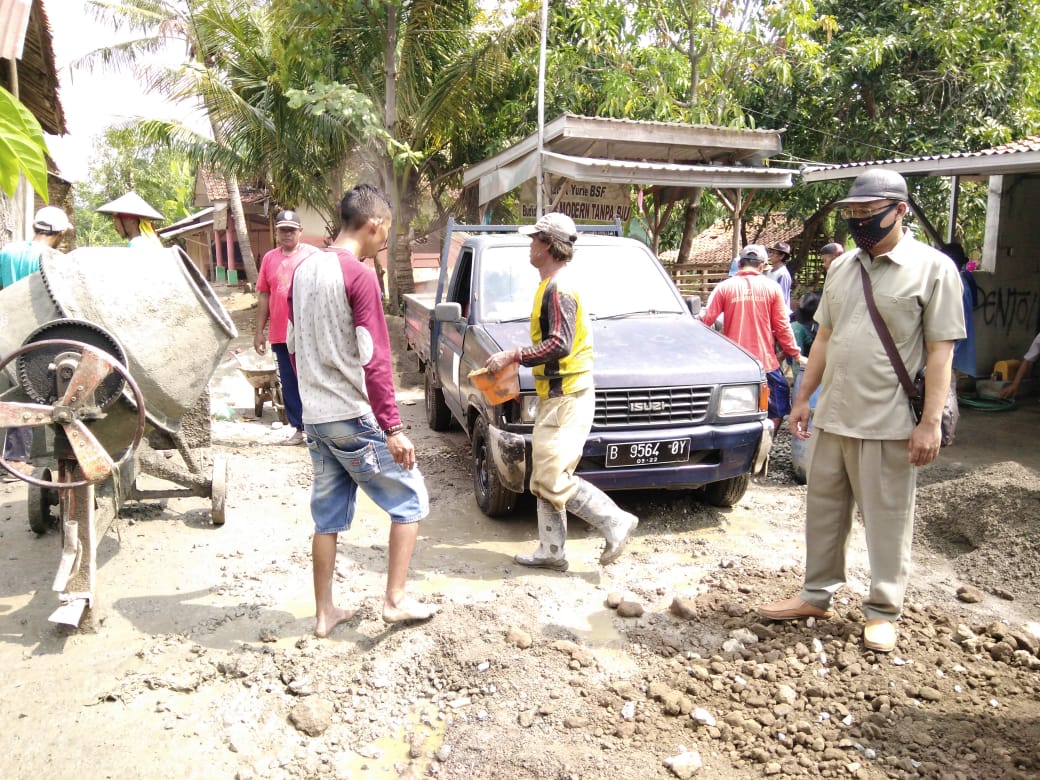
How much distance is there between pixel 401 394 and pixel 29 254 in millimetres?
5082

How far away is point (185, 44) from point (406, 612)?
23030 millimetres

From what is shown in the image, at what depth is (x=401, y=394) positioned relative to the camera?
33.0 feet

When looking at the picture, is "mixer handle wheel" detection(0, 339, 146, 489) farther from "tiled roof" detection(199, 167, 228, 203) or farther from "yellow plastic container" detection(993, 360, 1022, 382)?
"tiled roof" detection(199, 167, 228, 203)

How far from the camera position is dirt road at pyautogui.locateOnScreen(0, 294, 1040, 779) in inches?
107

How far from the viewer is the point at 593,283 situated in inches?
225

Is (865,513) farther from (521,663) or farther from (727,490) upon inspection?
(727,490)

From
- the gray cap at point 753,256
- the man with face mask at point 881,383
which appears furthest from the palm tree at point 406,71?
the man with face mask at point 881,383

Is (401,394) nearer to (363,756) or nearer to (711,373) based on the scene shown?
(711,373)

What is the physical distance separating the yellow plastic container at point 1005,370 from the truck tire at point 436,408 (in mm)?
6831

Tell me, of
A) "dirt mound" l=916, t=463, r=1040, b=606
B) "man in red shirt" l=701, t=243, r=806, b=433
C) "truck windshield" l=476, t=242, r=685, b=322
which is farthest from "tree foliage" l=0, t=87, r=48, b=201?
"man in red shirt" l=701, t=243, r=806, b=433

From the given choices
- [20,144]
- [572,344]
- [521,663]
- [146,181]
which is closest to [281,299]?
[572,344]

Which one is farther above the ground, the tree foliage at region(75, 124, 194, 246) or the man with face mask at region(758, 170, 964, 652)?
the tree foliage at region(75, 124, 194, 246)

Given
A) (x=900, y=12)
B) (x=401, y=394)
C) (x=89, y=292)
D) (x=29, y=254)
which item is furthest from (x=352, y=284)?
(x=900, y=12)

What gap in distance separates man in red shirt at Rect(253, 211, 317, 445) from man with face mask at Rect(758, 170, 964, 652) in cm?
405
